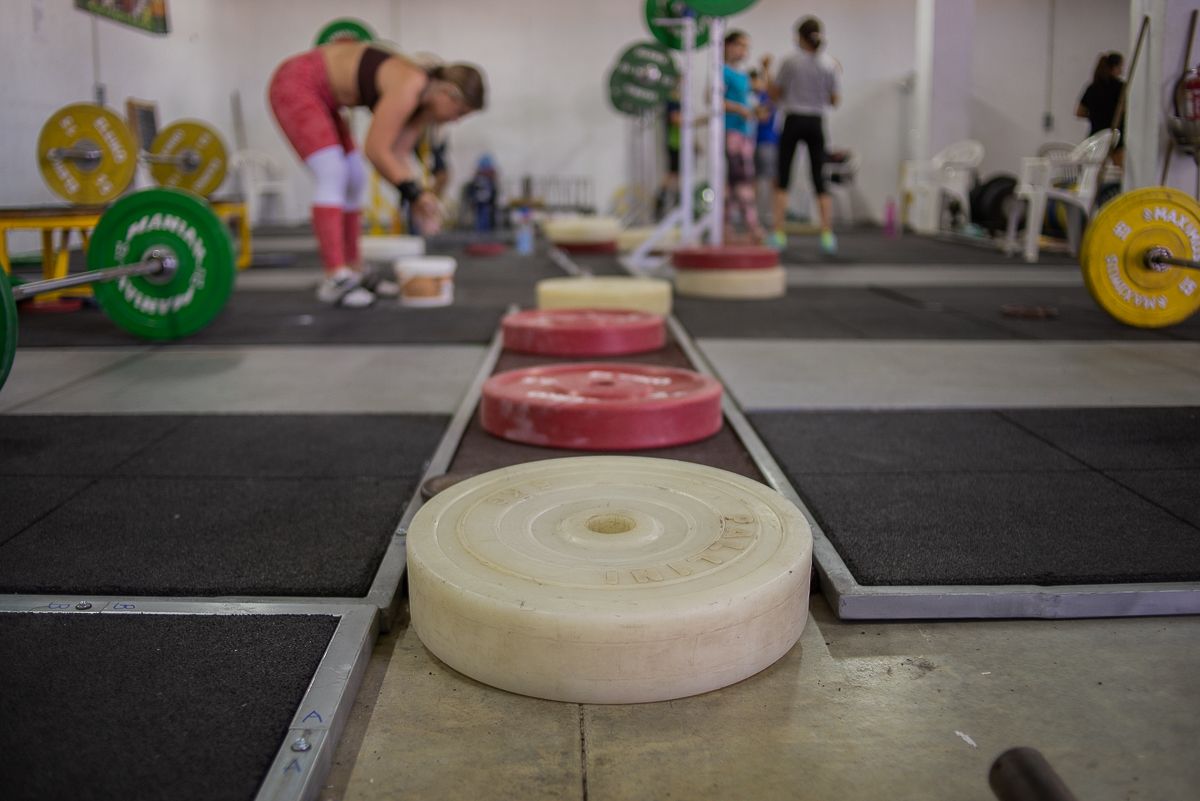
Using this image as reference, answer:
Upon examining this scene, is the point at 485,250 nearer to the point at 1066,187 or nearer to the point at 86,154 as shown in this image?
the point at 86,154

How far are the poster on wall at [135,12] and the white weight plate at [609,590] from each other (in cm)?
638

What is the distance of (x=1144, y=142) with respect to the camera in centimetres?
313

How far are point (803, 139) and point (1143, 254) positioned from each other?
3641mm

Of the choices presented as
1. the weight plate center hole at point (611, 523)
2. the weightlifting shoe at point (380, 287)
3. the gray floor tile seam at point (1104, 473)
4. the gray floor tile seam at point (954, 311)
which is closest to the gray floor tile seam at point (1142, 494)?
the gray floor tile seam at point (1104, 473)

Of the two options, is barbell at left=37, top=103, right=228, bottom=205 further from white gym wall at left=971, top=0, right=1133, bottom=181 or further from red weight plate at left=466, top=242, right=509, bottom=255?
white gym wall at left=971, top=0, right=1133, bottom=181

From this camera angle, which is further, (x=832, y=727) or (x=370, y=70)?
(x=370, y=70)

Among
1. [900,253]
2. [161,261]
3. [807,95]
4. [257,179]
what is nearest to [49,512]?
[161,261]

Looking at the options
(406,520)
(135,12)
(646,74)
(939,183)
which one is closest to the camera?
(406,520)

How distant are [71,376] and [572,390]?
157 centimetres

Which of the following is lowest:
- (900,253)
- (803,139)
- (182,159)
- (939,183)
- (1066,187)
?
(900,253)

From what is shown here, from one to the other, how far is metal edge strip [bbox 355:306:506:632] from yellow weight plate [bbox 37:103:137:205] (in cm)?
256

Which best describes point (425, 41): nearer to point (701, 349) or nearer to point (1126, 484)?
point (701, 349)

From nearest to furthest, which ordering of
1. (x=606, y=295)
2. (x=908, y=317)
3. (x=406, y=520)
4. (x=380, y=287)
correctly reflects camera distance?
(x=406, y=520), (x=606, y=295), (x=908, y=317), (x=380, y=287)

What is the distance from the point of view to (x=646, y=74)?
21.2 ft
